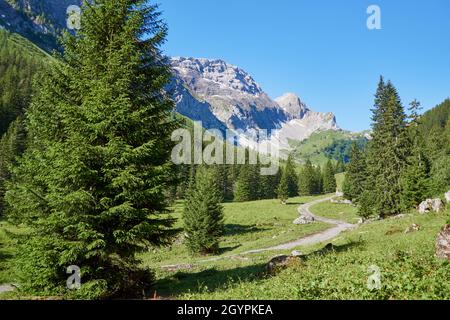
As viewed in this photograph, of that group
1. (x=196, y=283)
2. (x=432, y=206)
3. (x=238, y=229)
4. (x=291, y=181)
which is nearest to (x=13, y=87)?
(x=238, y=229)

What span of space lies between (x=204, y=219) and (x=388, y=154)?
2847 centimetres

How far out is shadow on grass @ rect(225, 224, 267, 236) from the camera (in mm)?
56469

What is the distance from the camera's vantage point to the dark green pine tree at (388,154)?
45688 mm

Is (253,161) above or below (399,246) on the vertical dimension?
above

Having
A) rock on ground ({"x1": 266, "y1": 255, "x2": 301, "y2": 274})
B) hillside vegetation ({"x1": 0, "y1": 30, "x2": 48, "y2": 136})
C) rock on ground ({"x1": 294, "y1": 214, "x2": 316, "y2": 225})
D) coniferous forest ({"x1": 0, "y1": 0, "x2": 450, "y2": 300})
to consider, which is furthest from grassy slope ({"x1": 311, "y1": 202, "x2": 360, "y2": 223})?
hillside vegetation ({"x1": 0, "y1": 30, "x2": 48, "y2": 136})

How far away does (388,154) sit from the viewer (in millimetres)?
47625

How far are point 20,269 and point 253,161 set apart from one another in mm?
108455

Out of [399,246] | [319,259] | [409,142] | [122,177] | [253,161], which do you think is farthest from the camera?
[253,161]

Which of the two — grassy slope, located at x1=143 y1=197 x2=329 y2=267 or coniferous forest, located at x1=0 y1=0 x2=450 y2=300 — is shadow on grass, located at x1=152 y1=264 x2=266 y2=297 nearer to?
coniferous forest, located at x1=0 y1=0 x2=450 y2=300

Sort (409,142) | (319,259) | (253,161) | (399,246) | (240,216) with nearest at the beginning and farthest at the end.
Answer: (319,259)
(399,246)
(409,142)
(240,216)
(253,161)

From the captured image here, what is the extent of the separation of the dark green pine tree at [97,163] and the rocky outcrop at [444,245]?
10885 millimetres

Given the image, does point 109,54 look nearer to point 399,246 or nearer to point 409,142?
point 399,246

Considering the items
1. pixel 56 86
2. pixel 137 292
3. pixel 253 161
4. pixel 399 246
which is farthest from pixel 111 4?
pixel 253 161

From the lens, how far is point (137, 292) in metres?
14.0
